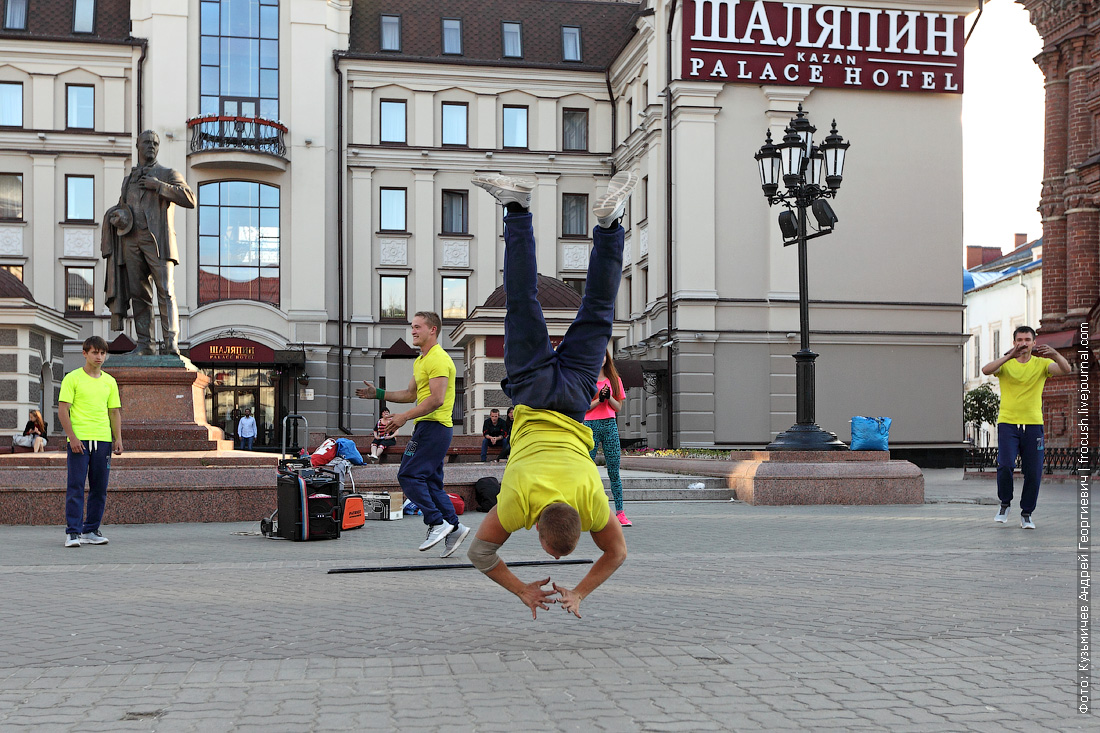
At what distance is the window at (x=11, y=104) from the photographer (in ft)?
128

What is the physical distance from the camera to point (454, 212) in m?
41.9

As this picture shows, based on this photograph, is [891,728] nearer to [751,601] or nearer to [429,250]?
[751,601]

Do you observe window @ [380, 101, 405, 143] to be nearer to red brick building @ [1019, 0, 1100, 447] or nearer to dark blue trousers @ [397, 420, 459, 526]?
red brick building @ [1019, 0, 1100, 447]

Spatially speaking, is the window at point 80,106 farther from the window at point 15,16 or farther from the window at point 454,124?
the window at point 454,124

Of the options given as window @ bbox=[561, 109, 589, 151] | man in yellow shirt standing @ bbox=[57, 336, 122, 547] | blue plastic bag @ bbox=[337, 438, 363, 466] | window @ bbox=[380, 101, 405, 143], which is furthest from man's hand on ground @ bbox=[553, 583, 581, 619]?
window @ bbox=[561, 109, 589, 151]

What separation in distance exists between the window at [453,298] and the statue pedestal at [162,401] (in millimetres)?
26919

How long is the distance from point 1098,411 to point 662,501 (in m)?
21.1

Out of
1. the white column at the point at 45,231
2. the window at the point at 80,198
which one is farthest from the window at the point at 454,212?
the white column at the point at 45,231

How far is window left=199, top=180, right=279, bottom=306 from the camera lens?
3900 cm

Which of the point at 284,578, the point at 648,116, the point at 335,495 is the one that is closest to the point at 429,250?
the point at 648,116

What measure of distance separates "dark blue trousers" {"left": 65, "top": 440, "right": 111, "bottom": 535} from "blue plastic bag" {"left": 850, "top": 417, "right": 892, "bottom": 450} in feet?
41.5

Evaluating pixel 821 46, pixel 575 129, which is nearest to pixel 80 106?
pixel 575 129

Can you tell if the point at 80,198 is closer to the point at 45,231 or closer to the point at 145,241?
the point at 45,231

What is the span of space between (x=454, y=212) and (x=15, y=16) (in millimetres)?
16813
